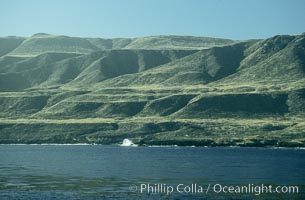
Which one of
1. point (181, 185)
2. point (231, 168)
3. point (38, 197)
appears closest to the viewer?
point (38, 197)

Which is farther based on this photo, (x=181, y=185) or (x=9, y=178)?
(x=9, y=178)

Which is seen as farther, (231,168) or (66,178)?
(231,168)

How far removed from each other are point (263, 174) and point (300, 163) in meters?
39.3

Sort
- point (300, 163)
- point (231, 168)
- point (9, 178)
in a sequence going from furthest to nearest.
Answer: point (300, 163), point (231, 168), point (9, 178)

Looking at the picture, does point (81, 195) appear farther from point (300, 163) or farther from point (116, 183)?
point (300, 163)

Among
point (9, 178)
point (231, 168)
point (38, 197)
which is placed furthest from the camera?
point (231, 168)

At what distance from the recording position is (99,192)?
95.9m

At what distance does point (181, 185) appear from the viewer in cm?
10600

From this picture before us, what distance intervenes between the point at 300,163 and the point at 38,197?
3855 inches

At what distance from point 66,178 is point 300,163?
7699cm

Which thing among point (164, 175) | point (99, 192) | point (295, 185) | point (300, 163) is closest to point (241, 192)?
point (295, 185)

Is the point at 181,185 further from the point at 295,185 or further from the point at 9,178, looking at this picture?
the point at 9,178

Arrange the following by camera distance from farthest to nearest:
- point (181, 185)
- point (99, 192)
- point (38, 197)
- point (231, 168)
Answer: point (231, 168)
point (181, 185)
point (99, 192)
point (38, 197)

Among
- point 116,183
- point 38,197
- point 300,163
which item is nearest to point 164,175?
point 116,183
